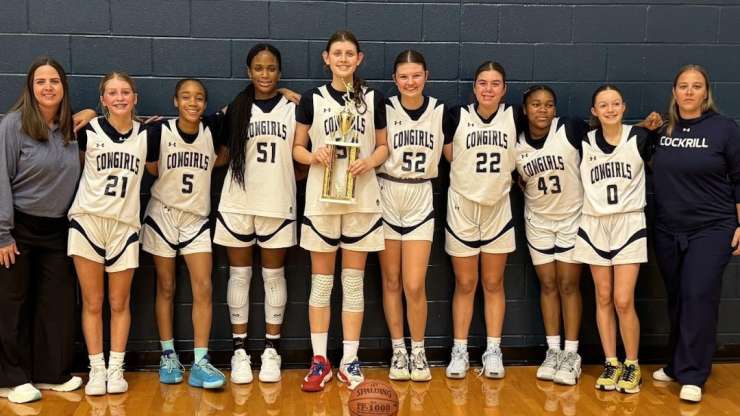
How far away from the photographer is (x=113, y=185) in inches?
150

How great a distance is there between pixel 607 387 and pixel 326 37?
223cm

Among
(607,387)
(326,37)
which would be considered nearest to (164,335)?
(326,37)

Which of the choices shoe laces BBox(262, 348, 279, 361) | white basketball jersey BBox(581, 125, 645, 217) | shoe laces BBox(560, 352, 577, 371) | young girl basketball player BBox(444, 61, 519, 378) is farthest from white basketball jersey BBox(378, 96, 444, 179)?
shoe laces BBox(560, 352, 577, 371)

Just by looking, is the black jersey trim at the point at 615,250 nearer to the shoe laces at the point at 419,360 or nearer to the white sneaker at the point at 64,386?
the shoe laces at the point at 419,360

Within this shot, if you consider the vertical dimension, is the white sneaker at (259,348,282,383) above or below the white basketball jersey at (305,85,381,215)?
below

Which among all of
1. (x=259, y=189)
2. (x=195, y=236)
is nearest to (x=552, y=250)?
(x=259, y=189)

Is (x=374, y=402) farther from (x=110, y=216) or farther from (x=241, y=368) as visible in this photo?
(x=110, y=216)

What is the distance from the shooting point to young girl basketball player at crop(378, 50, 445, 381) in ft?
13.2

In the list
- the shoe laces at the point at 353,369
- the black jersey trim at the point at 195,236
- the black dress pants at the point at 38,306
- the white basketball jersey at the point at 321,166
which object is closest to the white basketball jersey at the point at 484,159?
the white basketball jersey at the point at 321,166

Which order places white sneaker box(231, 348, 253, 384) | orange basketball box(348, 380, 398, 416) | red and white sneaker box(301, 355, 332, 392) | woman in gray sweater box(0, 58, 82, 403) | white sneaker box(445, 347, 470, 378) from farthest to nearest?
white sneaker box(445, 347, 470, 378), white sneaker box(231, 348, 253, 384), red and white sneaker box(301, 355, 332, 392), woman in gray sweater box(0, 58, 82, 403), orange basketball box(348, 380, 398, 416)

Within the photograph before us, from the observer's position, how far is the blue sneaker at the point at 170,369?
4.09 m

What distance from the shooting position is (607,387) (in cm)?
400

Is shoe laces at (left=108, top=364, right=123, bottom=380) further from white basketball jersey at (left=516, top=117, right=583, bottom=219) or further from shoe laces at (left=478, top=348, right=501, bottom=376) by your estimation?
white basketball jersey at (left=516, top=117, right=583, bottom=219)

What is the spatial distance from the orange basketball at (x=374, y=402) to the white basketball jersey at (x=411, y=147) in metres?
1.14
